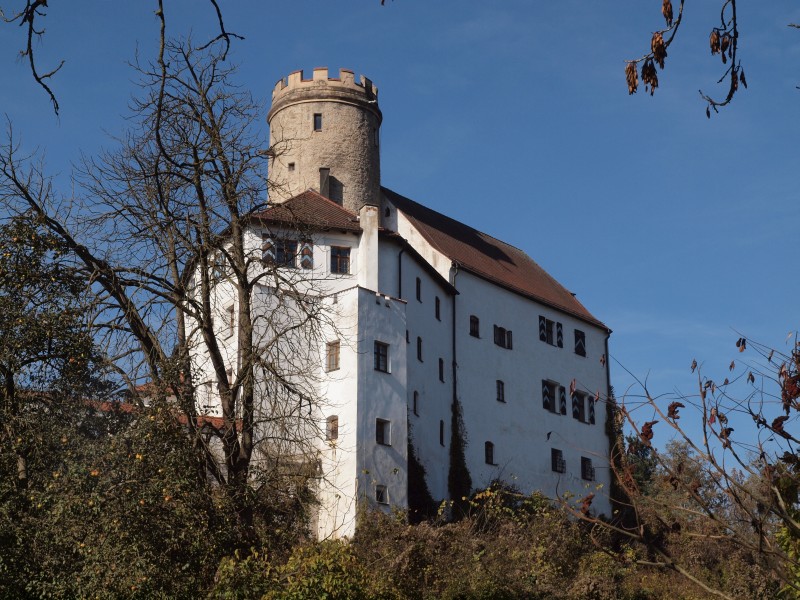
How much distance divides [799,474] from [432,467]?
34.1 meters

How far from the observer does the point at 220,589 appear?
1795 cm

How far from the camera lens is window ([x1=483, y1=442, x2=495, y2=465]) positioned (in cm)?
4628

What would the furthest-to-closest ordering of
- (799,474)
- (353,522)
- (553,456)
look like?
(553,456) → (353,522) → (799,474)

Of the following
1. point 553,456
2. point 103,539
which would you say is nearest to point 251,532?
point 103,539

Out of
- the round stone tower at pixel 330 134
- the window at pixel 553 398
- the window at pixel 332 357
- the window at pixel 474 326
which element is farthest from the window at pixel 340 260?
the window at pixel 553 398

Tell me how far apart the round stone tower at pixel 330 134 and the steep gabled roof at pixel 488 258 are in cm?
303

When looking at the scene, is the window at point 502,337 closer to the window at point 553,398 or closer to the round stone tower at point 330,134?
the window at point 553,398

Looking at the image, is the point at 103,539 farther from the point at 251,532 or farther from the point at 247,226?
the point at 247,226

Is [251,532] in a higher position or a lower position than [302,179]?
lower

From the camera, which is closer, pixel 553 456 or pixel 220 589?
pixel 220 589

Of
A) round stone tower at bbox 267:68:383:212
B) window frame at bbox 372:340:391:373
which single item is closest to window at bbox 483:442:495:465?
window frame at bbox 372:340:391:373

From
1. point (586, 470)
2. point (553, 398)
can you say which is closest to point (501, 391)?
point (553, 398)

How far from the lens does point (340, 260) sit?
4347 cm

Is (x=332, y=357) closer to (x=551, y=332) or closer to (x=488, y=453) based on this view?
(x=488, y=453)
